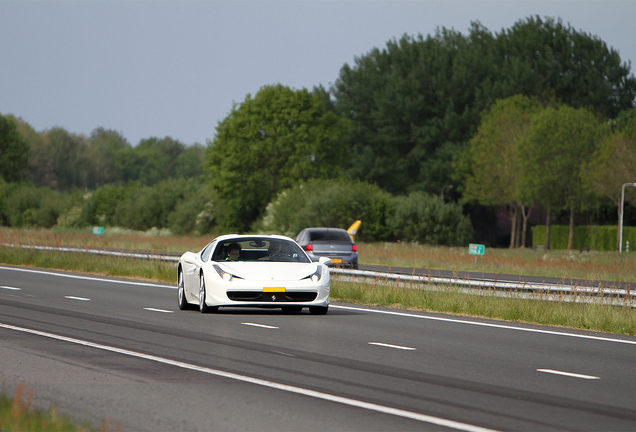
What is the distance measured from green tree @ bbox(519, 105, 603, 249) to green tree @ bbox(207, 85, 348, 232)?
17.6 meters

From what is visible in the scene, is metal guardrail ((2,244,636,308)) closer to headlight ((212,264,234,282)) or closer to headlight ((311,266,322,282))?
headlight ((311,266,322,282))

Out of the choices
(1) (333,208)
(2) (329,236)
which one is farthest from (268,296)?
(1) (333,208)

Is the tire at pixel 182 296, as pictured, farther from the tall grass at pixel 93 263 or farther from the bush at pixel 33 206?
the bush at pixel 33 206

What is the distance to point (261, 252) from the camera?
17469 millimetres

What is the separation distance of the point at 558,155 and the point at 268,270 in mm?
58050

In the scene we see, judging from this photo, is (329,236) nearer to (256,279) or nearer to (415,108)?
(256,279)

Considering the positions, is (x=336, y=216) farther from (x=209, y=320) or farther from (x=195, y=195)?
(x=209, y=320)

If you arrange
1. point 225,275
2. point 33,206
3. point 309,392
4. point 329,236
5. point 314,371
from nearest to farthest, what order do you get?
point 309,392, point 314,371, point 225,275, point 329,236, point 33,206

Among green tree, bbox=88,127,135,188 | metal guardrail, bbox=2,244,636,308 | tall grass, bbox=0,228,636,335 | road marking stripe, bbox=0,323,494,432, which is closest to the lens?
road marking stripe, bbox=0,323,494,432

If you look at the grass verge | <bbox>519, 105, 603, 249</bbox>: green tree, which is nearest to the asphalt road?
the grass verge

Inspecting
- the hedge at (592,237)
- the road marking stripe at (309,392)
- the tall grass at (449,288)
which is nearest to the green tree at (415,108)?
the hedge at (592,237)

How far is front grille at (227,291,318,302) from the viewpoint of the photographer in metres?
15.7

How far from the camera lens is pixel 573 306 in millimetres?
17109

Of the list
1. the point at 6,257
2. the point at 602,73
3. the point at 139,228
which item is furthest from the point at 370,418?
the point at 139,228
